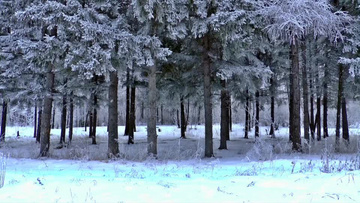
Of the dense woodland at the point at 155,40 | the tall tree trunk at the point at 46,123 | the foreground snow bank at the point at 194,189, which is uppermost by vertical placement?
the dense woodland at the point at 155,40

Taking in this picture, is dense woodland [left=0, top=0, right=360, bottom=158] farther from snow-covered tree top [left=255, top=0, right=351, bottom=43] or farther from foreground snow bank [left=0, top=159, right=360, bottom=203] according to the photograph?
foreground snow bank [left=0, top=159, right=360, bottom=203]

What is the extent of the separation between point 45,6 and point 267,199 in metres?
9.52

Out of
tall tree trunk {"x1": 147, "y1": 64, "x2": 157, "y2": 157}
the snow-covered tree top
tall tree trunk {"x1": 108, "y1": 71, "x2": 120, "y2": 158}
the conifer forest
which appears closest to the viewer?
the conifer forest

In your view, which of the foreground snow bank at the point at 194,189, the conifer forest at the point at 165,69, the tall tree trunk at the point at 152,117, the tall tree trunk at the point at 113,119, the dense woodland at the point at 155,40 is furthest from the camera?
the tall tree trunk at the point at 113,119

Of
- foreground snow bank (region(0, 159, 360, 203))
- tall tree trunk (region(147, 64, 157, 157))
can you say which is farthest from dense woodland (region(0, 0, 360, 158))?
foreground snow bank (region(0, 159, 360, 203))

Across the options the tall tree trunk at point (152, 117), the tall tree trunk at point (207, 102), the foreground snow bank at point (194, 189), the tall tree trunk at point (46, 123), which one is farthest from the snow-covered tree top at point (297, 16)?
the tall tree trunk at point (46, 123)

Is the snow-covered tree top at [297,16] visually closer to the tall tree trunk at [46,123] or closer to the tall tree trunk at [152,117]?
the tall tree trunk at [152,117]

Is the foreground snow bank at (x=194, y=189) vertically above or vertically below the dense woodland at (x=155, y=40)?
below

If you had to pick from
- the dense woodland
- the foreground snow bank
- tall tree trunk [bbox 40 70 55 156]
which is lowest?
the foreground snow bank

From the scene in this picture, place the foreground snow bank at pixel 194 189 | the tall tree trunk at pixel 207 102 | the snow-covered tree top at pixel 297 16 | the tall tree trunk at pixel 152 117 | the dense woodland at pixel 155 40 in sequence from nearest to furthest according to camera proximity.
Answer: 1. the foreground snow bank at pixel 194 189
2. the dense woodland at pixel 155 40
3. the snow-covered tree top at pixel 297 16
4. the tall tree trunk at pixel 152 117
5. the tall tree trunk at pixel 207 102

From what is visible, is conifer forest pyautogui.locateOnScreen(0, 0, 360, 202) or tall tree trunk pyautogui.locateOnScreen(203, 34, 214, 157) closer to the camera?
conifer forest pyautogui.locateOnScreen(0, 0, 360, 202)

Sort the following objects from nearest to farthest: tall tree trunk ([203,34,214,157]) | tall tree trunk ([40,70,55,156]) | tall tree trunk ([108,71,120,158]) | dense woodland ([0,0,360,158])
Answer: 1. dense woodland ([0,0,360,158])
2. tall tree trunk ([108,71,120,158])
3. tall tree trunk ([40,70,55,156])
4. tall tree trunk ([203,34,214,157])

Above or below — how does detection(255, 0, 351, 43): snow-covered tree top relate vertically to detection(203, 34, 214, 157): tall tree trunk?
above

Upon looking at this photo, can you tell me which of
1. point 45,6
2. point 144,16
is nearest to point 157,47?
point 144,16
